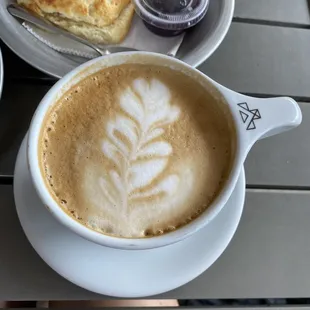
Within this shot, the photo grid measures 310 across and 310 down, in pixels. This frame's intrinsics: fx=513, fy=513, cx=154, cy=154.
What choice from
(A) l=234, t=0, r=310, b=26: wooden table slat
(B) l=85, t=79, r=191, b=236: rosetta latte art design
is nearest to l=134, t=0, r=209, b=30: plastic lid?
(A) l=234, t=0, r=310, b=26: wooden table slat

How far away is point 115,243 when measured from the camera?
1.94 feet

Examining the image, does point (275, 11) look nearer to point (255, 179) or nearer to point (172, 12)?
point (172, 12)

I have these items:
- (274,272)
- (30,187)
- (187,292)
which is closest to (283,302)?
(274,272)

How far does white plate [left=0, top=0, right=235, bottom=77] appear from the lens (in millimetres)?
802

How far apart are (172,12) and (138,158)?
0.35 meters

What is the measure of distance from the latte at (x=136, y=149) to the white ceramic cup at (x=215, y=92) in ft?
0.04

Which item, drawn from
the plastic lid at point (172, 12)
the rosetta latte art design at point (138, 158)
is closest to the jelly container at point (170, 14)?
the plastic lid at point (172, 12)

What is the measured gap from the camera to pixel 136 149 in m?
0.65

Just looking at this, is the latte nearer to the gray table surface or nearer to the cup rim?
the cup rim

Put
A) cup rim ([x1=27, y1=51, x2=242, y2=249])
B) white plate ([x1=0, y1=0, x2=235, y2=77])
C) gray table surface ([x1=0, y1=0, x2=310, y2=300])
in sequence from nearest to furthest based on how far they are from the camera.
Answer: cup rim ([x1=27, y1=51, x2=242, y2=249]) → gray table surface ([x1=0, y1=0, x2=310, y2=300]) → white plate ([x1=0, y1=0, x2=235, y2=77])

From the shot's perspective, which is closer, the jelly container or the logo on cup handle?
the logo on cup handle

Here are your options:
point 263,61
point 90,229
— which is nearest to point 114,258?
point 90,229

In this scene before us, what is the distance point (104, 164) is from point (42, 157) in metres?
0.08

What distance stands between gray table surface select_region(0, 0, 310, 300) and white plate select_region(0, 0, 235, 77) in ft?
0.13
